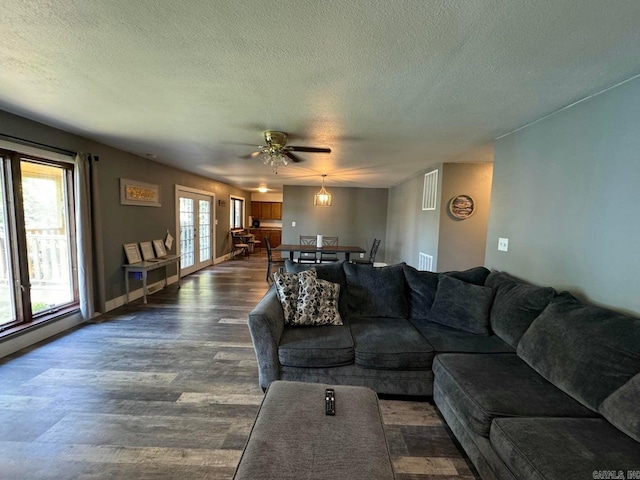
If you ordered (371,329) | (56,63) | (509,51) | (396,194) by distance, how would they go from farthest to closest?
(396,194)
(371,329)
(56,63)
(509,51)

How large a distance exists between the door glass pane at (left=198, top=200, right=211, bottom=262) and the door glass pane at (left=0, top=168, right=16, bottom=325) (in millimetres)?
4046

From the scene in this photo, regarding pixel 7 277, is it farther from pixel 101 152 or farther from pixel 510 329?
pixel 510 329

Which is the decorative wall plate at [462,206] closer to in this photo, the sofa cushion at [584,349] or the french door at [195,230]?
the sofa cushion at [584,349]

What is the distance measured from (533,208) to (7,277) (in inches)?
204

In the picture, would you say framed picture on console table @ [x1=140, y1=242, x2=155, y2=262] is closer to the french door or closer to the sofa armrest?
the french door

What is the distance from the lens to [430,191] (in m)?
4.89

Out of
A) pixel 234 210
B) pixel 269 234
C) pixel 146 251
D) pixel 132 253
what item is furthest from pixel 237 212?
pixel 132 253

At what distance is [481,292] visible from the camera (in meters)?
2.41

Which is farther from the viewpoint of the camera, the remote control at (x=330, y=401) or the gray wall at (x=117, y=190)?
the gray wall at (x=117, y=190)

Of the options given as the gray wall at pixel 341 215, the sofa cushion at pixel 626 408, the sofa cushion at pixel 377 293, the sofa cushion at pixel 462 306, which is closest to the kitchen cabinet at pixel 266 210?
the gray wall at pixel 341 215

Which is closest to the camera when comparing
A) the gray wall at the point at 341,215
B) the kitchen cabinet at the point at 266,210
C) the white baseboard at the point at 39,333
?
the white baseboard at the point at 39,333

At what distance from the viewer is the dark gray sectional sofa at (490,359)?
1.22 meters

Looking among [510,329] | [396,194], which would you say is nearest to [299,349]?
[510,329]

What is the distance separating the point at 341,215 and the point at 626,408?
7.15 metres
